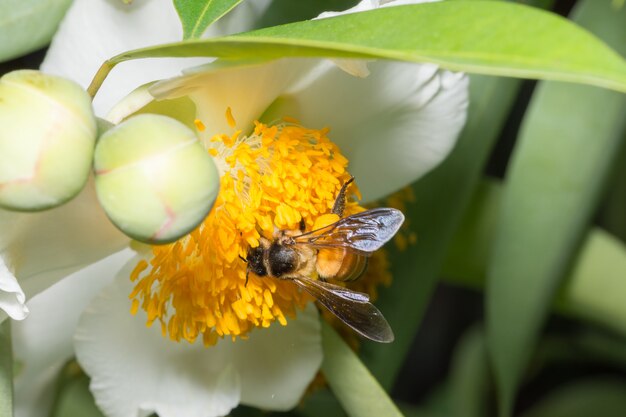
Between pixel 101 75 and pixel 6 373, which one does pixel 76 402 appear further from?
pixel 101 75

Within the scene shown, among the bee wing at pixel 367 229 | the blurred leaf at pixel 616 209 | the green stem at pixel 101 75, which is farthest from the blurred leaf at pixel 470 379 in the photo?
the green stem at pixel 101 75

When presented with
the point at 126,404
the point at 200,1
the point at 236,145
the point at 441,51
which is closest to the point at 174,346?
the point at 126,404

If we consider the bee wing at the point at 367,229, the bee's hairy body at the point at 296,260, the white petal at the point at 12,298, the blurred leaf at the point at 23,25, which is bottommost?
the bee's hairy body at the point at 296,260

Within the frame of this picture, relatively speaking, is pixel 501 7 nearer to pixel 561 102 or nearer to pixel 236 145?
pixel 236 145

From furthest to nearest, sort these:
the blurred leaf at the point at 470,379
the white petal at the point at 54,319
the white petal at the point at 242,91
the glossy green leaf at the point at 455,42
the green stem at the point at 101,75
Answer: the blurred leaf at the point at 470,379, the white petal at the point at 54,319, the white petal at the point at 242,91, the green stem at the point at 101,75, the glossy green leaf at the point at 455,42

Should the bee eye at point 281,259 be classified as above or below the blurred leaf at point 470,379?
above

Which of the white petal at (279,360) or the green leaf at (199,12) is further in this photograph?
the white petal at (279,360)

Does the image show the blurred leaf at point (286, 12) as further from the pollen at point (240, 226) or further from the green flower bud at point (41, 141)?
the green flower bud at point (41, 141)

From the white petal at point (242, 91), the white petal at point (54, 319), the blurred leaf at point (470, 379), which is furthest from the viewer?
the blurred leaf at point (470, 379)
